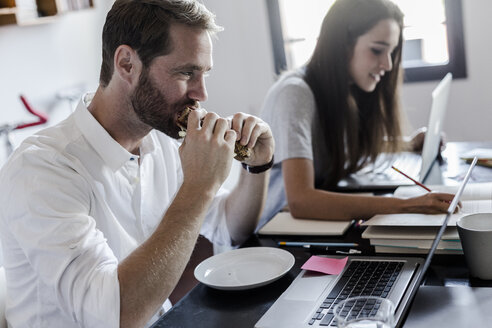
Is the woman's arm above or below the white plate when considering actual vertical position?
above

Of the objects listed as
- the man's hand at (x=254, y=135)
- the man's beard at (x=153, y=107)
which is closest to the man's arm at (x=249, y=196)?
the man's hand at (x=254, y=135)

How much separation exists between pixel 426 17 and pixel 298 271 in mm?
2518

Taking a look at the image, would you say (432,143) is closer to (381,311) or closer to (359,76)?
(359,76)

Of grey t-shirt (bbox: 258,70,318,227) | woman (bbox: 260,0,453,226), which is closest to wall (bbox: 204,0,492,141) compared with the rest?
woman (bbox: 260,0,453,226)

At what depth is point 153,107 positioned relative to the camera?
1.30 meters

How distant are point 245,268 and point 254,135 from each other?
1.05ft

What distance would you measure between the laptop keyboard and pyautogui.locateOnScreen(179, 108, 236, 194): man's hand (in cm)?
31

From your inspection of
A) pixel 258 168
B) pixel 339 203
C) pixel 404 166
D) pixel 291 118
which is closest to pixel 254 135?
pixel 258 168

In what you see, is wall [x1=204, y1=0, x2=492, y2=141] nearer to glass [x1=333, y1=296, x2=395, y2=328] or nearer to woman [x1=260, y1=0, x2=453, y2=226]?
woman [x1=260, y1=0, x2=453, y2=226]

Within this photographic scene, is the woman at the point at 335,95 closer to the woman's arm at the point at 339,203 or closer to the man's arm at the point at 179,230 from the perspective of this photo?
the woman's arm at the point at 339,203

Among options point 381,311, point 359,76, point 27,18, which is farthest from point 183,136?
point 27,18

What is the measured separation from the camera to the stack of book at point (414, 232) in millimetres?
1170

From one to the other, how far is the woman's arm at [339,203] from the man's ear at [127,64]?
1.75 ft

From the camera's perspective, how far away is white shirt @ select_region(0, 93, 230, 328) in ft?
3.45
